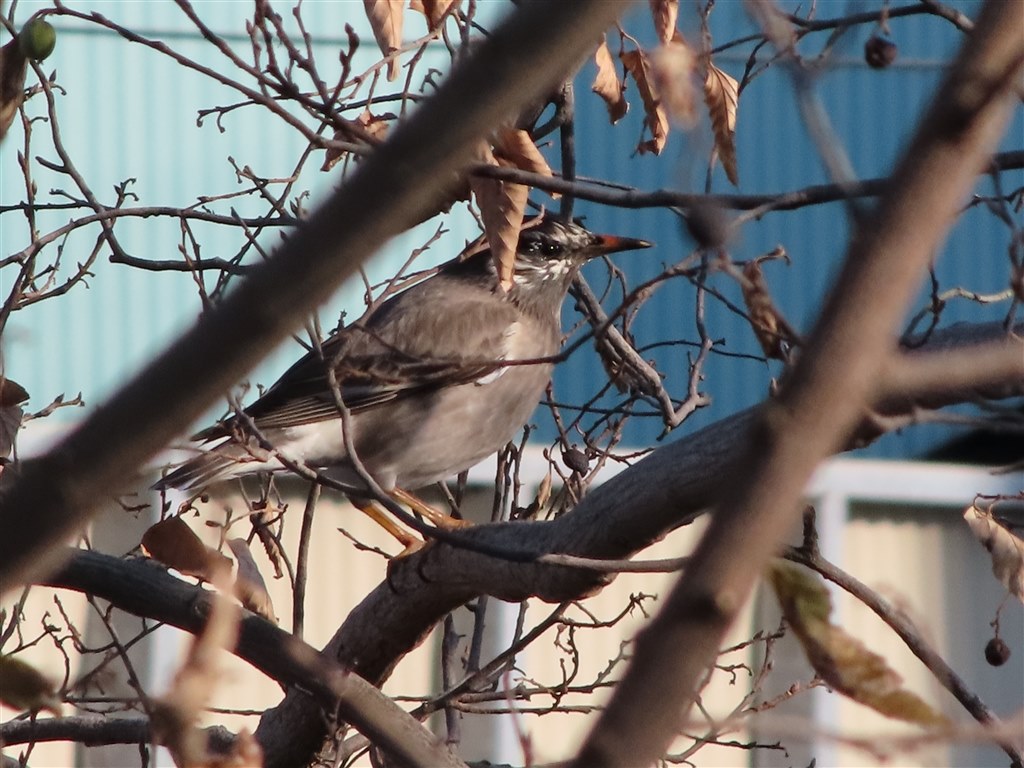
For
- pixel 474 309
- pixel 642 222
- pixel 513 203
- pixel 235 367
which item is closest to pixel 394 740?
pixel 513 203

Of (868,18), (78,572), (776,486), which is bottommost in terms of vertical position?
(776,486)

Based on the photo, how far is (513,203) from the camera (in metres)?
2.56

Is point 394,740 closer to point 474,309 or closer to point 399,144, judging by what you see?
point 399,144

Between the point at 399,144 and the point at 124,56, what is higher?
the point at 124,56

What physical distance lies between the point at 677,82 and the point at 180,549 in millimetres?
1285

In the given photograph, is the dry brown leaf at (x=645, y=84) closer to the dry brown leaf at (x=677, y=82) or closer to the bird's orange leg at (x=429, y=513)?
the dry brown leaf at (x=677, y=82)

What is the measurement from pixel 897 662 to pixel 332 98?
5.27 m

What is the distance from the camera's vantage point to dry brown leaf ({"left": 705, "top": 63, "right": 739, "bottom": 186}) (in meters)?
2.43

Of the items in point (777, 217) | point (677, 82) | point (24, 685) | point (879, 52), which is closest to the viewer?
point (24, 685)

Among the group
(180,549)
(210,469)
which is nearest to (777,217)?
(210,469)

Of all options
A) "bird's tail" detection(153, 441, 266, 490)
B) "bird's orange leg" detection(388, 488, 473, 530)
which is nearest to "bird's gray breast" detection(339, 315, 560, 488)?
"bird's orange leg" detection(388, 488, 473, 530)

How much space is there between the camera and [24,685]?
162cm

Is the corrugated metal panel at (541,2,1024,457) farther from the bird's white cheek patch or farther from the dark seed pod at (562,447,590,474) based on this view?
the dark seed pod at (562,447,590,474)

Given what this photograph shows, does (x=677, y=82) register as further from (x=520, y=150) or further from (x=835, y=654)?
(x=835, y=654)
